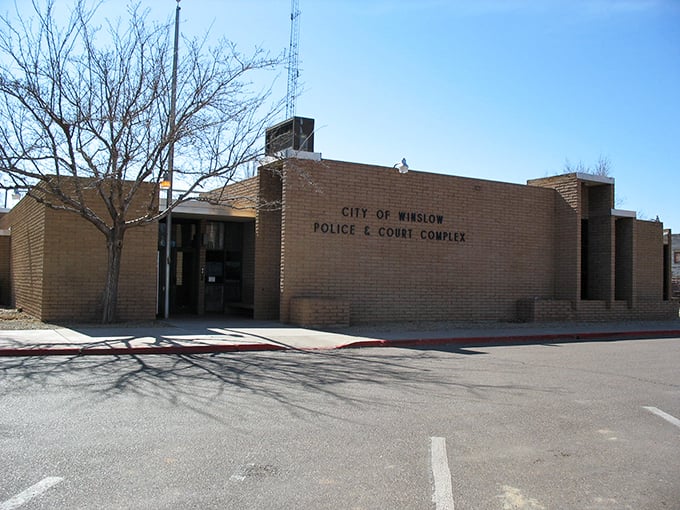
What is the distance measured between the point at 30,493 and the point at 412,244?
55.1 ft

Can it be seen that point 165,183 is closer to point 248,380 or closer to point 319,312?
point 319,312

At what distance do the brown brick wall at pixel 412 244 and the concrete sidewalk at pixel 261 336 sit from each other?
1.36 meters

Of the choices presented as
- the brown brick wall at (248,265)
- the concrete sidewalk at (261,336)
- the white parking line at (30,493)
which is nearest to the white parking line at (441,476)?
the white parking line at (30,493)

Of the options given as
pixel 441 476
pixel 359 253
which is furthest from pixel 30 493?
pixel 359 253

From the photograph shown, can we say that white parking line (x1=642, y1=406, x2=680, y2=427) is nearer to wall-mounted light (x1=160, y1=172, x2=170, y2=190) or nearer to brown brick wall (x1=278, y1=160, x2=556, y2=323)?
brown brick wall (x1=278, y1=160, x2=556, y2=323)

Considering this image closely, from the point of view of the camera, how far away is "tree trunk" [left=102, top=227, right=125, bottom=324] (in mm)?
16750

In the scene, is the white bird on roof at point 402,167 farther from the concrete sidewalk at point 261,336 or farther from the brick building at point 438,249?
the concrete sidewalk at point 261,336

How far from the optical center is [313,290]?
1922 cm

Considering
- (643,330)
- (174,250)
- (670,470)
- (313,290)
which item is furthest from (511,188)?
(670,470)

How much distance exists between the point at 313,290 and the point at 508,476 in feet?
45.6

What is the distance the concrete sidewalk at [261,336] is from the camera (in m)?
12.8

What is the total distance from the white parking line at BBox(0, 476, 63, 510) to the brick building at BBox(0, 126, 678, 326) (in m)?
12.9

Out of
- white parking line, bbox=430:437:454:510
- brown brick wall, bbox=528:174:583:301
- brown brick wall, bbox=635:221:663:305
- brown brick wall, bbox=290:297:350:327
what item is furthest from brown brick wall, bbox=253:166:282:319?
brown brick wall, bbox=635:221:663:305

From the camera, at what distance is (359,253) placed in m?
20.0
